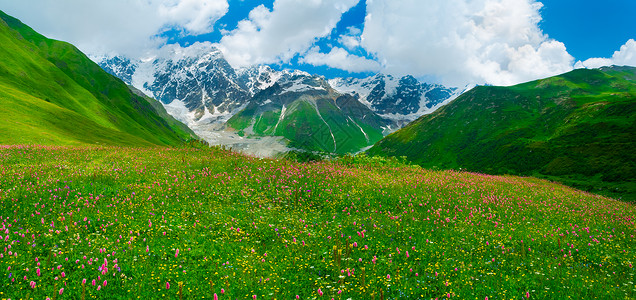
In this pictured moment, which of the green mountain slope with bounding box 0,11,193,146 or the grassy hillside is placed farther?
the green mountain slope with bounding box 0,11,193,146

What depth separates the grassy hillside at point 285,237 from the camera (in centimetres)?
782

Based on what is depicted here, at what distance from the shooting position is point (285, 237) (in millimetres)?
10625

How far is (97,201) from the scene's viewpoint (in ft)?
38.8

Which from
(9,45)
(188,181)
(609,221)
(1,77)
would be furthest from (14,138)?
(9,45)

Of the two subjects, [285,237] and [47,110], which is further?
[47,110]

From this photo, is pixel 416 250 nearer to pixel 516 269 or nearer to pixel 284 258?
pixel 516 269

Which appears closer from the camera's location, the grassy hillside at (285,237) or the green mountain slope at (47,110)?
the grassy hillside at (285,237)

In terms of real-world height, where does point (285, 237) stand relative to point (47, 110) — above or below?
above

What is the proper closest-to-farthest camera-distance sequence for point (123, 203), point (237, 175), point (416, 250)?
point (416, 250), point (123, 203), point (237, 175)

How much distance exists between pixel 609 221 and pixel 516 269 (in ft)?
31.3

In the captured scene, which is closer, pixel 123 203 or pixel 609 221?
pixel 123 203

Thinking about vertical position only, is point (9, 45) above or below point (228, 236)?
above

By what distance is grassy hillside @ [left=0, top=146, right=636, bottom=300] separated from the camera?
25.7 feet

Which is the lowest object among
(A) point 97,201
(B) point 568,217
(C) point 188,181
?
(A) point 97,201
